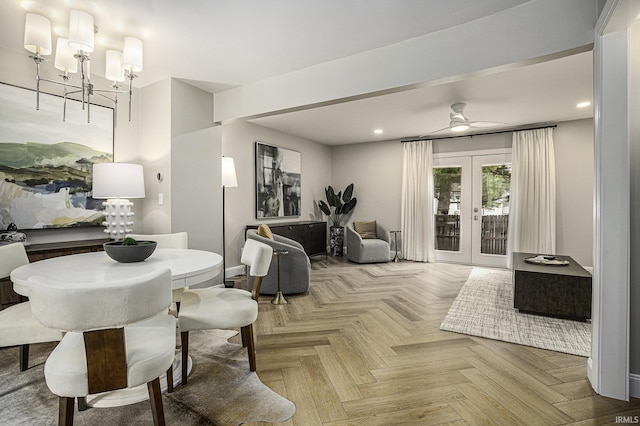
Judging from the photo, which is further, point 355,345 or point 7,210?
point 7,210

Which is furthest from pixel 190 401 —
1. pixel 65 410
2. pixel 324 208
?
pixel 324 208

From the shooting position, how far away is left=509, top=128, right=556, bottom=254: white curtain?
5.20 meters

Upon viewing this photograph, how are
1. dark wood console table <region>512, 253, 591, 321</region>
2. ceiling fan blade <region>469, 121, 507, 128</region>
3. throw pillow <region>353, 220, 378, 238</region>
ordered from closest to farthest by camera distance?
dark wood console table <region>512, 253, 591, 321</region>
ceiling fan blade <region>469, 121, 507, 128</region>
throw pillow <region>353, 220, 378, 238</region>

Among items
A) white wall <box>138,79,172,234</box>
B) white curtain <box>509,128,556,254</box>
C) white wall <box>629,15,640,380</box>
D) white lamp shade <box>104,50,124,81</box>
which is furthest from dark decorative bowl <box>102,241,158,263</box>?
white curtain <box>509,128,556,254</box>

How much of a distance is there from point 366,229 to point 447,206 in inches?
65.1

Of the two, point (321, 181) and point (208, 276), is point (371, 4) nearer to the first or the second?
point (208, 276)

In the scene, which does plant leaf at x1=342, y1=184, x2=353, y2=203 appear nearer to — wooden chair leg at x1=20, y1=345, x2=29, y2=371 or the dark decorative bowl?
the dark decorative bowl

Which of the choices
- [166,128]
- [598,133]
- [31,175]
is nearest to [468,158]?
[598,133]

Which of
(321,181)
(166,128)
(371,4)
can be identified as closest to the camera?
(371,4)

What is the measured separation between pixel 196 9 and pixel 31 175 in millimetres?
2183

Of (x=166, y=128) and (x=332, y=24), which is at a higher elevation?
(x=332, y=24)

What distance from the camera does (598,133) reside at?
6.16ft

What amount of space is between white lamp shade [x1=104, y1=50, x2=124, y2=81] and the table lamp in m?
0.77

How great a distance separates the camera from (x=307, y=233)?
19.6ft
